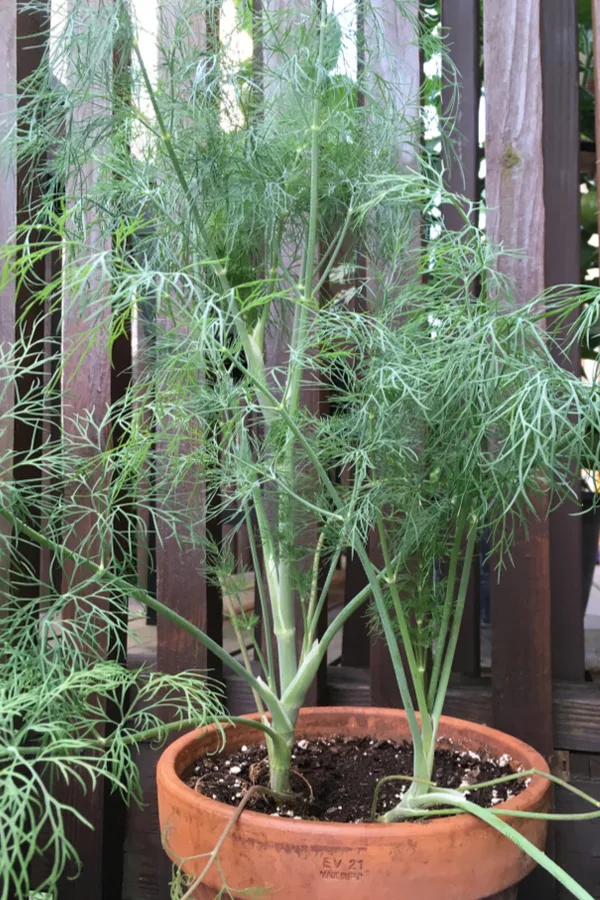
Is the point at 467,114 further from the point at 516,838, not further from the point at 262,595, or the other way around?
the point at 516,838

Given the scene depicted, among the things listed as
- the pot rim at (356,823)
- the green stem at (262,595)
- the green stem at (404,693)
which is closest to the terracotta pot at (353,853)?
the pot rim at (356,823)

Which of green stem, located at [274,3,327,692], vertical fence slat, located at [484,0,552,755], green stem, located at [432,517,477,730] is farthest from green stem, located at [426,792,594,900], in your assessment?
vertical fence slat, located at [484,0,552,755]

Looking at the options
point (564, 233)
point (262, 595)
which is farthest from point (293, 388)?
point (564, 233)

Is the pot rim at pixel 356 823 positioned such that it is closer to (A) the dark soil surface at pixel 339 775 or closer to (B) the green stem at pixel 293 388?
(A) the dark soil surface at pixel 339 775

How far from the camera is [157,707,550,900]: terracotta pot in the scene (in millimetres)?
670

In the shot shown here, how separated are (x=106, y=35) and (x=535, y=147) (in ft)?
2.03

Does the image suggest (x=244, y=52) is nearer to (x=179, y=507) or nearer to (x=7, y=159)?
(x=7, y=159)

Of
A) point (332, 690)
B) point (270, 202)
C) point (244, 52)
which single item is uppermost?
point (244, 52)

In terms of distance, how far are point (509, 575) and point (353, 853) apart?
0.53 metres

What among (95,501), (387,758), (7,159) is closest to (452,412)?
(387,758)

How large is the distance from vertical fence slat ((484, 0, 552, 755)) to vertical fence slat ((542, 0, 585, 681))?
0.28ft

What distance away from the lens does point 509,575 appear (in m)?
1.09

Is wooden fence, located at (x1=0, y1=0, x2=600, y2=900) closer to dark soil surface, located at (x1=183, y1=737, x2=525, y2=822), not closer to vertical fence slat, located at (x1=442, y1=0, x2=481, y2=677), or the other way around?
vertical fence slat, located at (x1=442, y1=0, x2=481, y2=677)

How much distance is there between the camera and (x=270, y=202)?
923 millimetres
